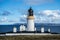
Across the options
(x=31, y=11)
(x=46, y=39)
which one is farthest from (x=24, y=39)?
(x=31, y=11)

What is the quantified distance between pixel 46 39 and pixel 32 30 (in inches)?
168

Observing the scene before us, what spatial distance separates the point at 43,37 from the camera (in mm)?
36281

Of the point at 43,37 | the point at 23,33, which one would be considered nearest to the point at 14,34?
the point at 23,33

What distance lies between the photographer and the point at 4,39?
107ft

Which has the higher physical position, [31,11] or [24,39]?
[31,11]

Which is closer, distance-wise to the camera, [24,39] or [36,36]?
[24,39]

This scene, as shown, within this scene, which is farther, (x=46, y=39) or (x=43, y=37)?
(x=43, y=37)

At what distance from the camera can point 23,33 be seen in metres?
37.4

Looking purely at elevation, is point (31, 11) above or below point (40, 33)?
above

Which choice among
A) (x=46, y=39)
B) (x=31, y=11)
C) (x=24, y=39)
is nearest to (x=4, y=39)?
(x=24, y=39)

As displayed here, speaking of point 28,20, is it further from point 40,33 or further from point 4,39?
point 4,39

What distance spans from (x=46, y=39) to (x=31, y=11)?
5886 millimetres

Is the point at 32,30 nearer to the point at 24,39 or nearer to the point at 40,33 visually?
the point at 40,33

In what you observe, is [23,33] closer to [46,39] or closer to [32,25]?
[32,25]
